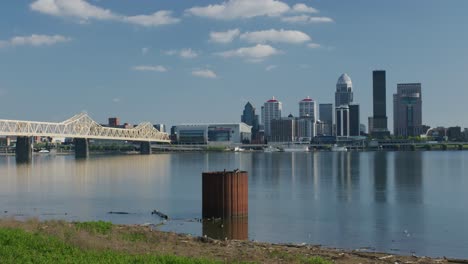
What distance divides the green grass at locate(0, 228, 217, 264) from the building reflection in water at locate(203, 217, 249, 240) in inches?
509

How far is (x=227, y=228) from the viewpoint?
35750mm

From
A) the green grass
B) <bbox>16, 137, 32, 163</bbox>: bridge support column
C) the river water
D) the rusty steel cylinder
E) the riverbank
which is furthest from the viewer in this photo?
<bbox>16, 137, 32, 163</bbox>: bridge support column

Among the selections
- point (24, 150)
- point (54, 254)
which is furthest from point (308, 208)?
point (24, 150)

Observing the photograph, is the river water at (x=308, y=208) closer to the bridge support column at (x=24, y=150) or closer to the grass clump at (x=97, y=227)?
the grass clump at (x=97, y=227)

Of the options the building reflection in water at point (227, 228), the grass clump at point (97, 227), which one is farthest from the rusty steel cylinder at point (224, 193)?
the grass clump at point (97, 227)

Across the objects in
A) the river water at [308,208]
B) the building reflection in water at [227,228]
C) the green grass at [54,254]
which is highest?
the green grass at [54,254]

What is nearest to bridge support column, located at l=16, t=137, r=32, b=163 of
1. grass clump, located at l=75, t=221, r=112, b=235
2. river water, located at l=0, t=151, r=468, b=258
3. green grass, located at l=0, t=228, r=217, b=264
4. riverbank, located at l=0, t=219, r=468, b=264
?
river water, located at l=0, t=151, r=468, b=258

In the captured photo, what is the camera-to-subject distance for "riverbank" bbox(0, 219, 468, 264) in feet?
59.6

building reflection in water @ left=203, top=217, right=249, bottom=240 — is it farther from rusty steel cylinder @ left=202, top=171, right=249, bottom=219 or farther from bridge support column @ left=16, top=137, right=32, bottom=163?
bridge support column @ left=16, top=137, right=32, bottom=163

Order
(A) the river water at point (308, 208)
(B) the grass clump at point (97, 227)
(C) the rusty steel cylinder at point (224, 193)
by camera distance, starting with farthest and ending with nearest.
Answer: (C) the rusty steel cylinder at point (224, 193) → (A) the river water at point (308, 208) → (B) the grass clump at point (97, 227)

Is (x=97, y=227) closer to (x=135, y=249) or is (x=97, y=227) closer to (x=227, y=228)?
(x=135, y=249)

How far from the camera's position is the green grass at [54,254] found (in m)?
17.5

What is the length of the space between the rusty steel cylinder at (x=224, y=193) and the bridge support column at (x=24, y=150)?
434 ft

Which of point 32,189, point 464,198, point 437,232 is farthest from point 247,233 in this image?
point 32,189
